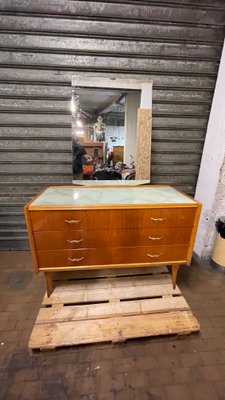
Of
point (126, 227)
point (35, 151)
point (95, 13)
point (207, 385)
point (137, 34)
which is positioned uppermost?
point (95, 13)

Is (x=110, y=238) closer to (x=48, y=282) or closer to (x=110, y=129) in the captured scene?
(x=48, y=282)

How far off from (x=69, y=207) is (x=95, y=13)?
204 centimetres

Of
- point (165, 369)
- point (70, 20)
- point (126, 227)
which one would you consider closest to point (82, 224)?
point (126, 227)

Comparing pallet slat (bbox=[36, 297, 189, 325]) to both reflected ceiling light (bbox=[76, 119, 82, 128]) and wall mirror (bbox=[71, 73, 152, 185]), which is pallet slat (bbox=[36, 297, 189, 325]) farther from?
reflected ceiling light (bbox=[76, 119, 82, 128])

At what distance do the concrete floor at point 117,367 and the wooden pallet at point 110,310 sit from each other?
0.09m

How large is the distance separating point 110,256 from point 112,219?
36cm

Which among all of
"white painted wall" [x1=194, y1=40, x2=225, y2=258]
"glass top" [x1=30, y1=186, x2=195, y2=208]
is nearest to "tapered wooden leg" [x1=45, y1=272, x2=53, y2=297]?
"glass top" [x1=30, y1=186, x2=195, y2=208]

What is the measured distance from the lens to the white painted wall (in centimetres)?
226

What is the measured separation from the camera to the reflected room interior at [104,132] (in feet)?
7.57

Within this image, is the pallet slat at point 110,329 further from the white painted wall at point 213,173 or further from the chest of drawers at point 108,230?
the white painted wall at point 213,173

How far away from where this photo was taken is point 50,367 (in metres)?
1.46

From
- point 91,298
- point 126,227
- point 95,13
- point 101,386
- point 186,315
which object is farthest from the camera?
point 95,13

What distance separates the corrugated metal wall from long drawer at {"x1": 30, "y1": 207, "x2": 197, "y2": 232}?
1.12 m

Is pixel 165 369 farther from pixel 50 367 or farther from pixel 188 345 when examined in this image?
pixel 50 367
